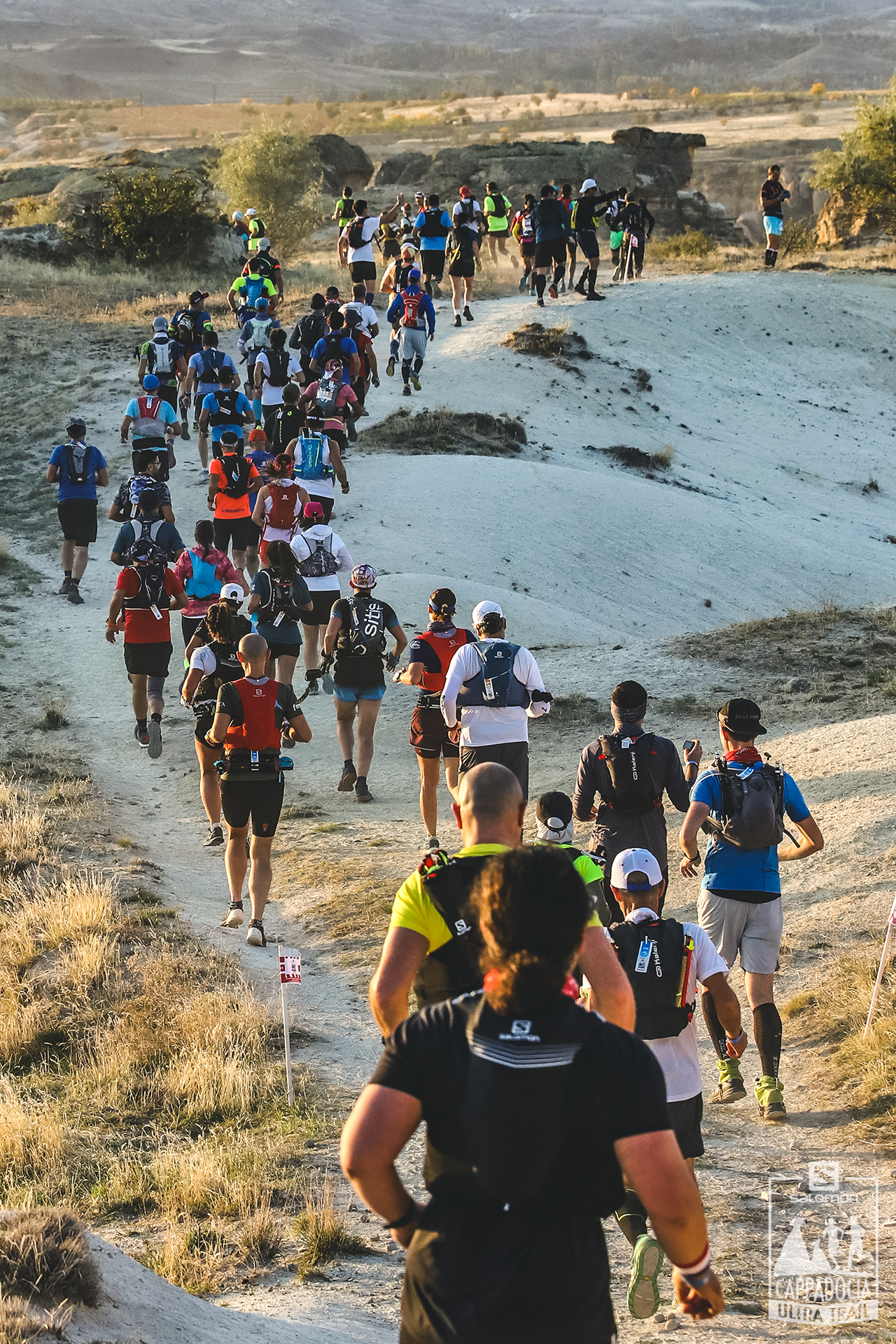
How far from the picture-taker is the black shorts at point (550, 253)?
23.2 metres

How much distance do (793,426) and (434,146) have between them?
41.2 meters

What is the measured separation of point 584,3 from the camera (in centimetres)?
13550

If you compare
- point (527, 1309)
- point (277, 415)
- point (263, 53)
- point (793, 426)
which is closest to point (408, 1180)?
point (527, 1309)

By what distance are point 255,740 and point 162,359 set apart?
10434 mm

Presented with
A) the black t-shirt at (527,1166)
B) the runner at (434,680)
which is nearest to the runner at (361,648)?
the runner at (434,680)

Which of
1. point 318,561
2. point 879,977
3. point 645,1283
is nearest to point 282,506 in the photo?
point 318,561

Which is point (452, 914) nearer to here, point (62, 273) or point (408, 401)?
point (408, 401)

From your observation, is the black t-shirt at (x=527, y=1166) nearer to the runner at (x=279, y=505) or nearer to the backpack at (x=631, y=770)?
the backpack at (x=631, y=770)

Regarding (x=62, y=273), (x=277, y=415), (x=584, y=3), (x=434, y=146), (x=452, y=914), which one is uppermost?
(x=584, y=3)

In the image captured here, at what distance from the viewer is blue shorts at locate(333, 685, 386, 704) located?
10.3 meters

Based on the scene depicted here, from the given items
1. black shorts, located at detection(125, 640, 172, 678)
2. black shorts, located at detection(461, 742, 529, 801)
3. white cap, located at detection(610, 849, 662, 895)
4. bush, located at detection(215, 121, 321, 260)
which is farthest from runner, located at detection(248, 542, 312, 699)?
bush, located at detection(215, 121, 321, 260)

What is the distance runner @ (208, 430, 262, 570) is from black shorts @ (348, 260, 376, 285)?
25.8ft

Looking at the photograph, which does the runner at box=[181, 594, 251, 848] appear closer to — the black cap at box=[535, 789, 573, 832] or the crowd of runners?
the crowd of runners

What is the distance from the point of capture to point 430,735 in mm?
9234
